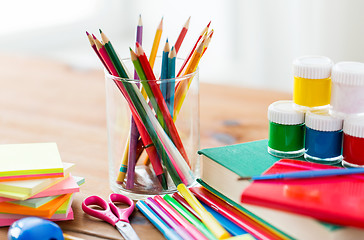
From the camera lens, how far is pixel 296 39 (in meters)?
2.05

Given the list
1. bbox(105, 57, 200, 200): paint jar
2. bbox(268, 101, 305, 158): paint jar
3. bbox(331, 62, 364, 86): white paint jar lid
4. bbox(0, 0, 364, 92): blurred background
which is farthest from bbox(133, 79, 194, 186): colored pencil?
bbox(0, 0, 364, 92): blurred background

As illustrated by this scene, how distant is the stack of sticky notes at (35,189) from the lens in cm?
64

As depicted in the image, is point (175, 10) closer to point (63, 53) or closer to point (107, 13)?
point (107, 13)

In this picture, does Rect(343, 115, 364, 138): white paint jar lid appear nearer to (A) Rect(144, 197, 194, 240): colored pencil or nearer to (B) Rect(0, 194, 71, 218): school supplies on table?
(A) Rect(144, 197, 194, 240): colored pencil

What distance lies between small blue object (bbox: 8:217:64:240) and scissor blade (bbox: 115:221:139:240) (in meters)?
0.08

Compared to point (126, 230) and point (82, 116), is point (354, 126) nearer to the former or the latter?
point (126, 230)

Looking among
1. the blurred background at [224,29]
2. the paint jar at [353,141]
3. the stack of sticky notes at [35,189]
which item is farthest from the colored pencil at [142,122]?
the blurred background at [224,29]

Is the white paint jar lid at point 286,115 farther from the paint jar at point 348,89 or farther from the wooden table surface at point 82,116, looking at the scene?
the wooden table surface at point 82,116

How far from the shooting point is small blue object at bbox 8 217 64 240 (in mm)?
563

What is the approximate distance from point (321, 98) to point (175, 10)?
1.88 m

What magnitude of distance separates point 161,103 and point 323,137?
21cm

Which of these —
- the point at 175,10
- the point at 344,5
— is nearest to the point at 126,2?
the point at 175,10

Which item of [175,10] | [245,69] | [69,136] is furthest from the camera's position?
[175,10]

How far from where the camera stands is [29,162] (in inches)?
26.7
